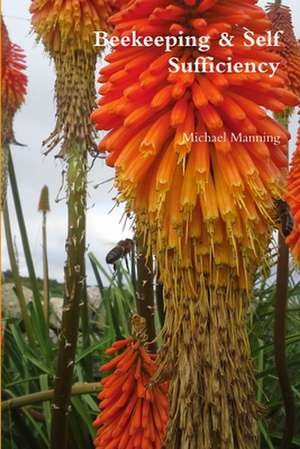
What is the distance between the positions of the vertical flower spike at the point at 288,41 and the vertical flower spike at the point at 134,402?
1.26 m

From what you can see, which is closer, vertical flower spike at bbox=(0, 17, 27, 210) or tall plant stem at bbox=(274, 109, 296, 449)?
tall plant stem at bbox=(274, 109, 296, 449)

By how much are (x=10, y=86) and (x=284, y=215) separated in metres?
1.71

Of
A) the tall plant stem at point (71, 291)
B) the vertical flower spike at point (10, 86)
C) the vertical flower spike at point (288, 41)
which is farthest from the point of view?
the vertical flower spike at point (10, 86)

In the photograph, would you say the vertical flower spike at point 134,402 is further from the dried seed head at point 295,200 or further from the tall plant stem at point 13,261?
the tall plant stem at point 13,261

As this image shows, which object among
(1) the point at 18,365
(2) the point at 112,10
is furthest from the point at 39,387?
(2) the point at 112,10

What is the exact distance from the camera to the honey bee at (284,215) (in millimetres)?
2229

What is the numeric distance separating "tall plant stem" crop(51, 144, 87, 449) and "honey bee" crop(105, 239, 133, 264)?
12 centimetres

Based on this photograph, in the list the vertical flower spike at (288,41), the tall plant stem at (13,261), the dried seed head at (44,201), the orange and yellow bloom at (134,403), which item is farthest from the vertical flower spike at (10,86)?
the orange and yellow bloom at (134,403)

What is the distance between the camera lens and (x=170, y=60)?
203 cm

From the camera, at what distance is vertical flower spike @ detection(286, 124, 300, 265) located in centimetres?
262

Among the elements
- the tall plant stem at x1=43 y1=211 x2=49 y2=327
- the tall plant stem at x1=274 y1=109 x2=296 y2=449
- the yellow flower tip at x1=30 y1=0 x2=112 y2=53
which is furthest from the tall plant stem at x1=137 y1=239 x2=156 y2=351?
the tall plant stem at x1=43 y1=211 x2=49 y2=327

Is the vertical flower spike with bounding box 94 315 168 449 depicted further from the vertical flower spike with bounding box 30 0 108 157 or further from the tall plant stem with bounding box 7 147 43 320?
the tall plant stem with bounding box 7 147 43 320

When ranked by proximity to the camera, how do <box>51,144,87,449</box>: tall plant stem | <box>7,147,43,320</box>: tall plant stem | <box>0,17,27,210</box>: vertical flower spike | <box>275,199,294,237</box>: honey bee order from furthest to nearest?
1. <box>0,17,27,210</box>: vertical flower spike
2. <box>7,147,43,320</box>: tall plant stem
3. <box>51,144,87,449</box>: tall plant stem
4. <box>275,199,294,237</box>: honey bee

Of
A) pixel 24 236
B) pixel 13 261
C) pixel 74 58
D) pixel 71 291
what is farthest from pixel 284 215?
pixel 13 261
